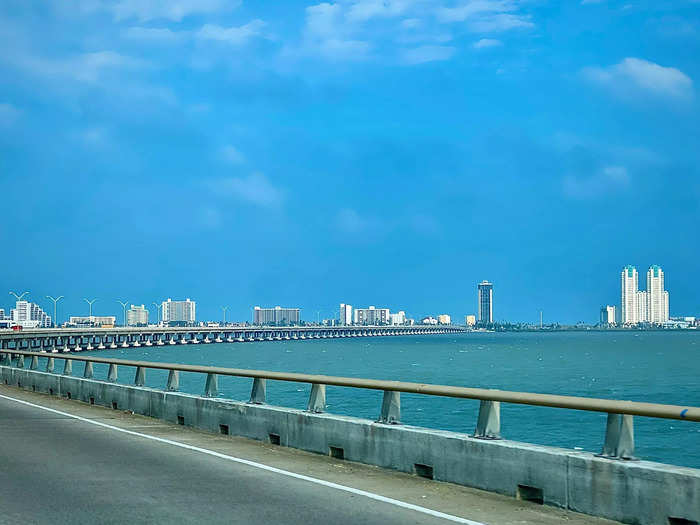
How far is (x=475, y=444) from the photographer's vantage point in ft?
35.9

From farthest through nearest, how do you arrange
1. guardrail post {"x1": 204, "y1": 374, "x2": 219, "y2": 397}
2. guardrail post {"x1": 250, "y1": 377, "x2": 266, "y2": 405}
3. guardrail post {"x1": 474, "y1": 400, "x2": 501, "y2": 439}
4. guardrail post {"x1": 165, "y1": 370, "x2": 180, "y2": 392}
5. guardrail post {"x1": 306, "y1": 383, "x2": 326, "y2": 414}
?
guardrail post {"x1": 165, "y1": 370, "x2": 180, "y2": 392}, guardrail post {"x1": 204, "y1": 374, "x2": 219, "y2": 397}, guardrail post {"x1": 250, "y1": 377, "x2": 266, "y2": 405}, guardrail post {"x1": 306, "y1": 383, "x2": 326, "y2": 414}, guardrail post {"x1": 474, "y1": 400, "x2": 501, "y2": 439}

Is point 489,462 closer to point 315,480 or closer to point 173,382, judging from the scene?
point 315,480

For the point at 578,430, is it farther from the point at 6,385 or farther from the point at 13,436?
the point at 13,436

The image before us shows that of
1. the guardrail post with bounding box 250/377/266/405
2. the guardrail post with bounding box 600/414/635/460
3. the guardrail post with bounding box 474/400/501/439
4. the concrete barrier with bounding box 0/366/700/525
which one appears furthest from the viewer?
the guardrail post with bounding box 250/377/266/405

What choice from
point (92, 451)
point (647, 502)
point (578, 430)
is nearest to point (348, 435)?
point (92, 451)

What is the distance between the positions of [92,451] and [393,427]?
514 cm

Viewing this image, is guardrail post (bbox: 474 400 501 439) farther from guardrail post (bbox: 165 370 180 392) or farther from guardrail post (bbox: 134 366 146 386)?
guardrail post (bbox: 134 366 146 386)

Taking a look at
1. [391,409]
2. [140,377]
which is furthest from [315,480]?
[140,377]

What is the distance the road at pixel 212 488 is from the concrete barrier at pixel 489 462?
0.18m

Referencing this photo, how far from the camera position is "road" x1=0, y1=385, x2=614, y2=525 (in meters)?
9.38

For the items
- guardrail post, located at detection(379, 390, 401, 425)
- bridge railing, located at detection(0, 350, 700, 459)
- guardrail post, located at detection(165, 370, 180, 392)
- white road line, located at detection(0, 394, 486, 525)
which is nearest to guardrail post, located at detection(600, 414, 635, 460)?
bridge railing, located at detection(0, 350, 700, 459)

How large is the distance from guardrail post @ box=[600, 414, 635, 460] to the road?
66 centimetres

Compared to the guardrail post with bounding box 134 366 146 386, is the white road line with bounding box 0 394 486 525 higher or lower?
lower

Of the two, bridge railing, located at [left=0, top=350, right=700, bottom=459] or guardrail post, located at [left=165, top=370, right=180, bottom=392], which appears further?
guardrail post, located at [left=165, top=370, right=180, bottom=392]
